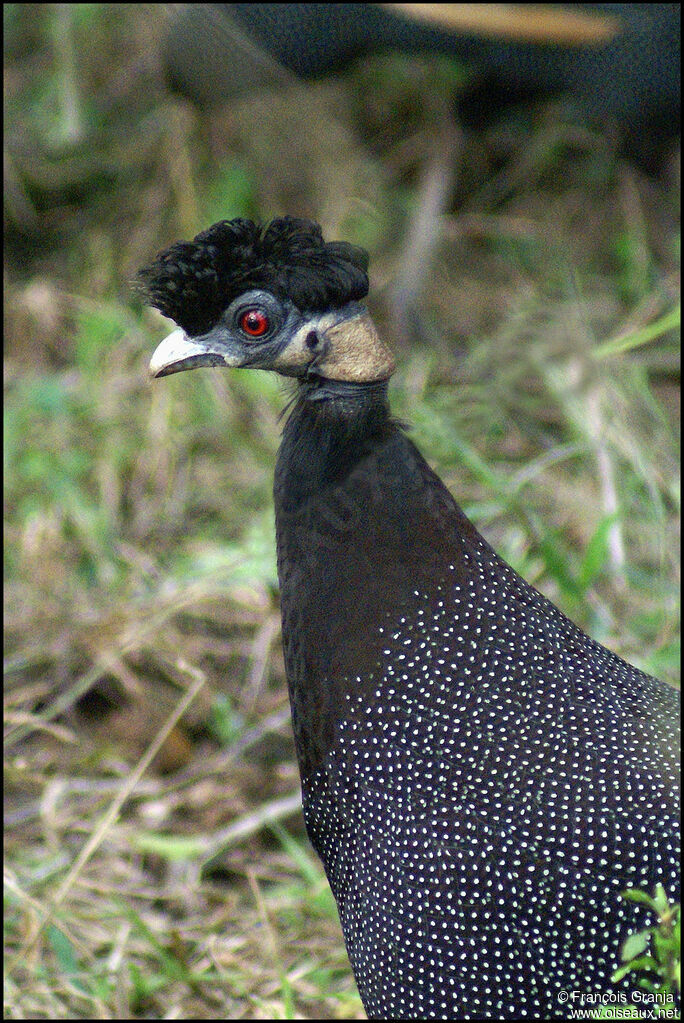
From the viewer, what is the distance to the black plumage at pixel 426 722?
1561 millimetres

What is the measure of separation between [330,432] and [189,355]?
0.75 ft

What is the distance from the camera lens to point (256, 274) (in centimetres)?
157

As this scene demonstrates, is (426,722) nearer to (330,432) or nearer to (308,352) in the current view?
(330,432)

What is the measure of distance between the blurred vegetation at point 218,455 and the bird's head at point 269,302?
16.9 inches

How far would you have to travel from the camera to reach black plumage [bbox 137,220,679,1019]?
5.12ft

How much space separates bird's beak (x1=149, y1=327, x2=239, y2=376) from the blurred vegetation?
1.97 feet

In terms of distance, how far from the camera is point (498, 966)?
5.14 ft

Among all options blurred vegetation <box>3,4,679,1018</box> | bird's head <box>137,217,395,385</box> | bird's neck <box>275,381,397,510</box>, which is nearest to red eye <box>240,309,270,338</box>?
bird's head <box>137,217,395,385</box>

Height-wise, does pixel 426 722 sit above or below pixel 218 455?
below

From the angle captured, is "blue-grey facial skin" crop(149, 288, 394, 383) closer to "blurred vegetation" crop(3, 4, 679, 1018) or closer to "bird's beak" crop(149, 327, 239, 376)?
"bird's beak" crop(149, 327, 239, 376)

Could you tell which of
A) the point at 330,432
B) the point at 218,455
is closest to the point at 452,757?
the point at 330,432

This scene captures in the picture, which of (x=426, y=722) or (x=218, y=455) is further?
(x=218, y=455)

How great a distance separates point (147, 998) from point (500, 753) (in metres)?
1.02

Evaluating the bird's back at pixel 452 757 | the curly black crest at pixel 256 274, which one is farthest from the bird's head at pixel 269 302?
the bird's back at pixel 452 757
